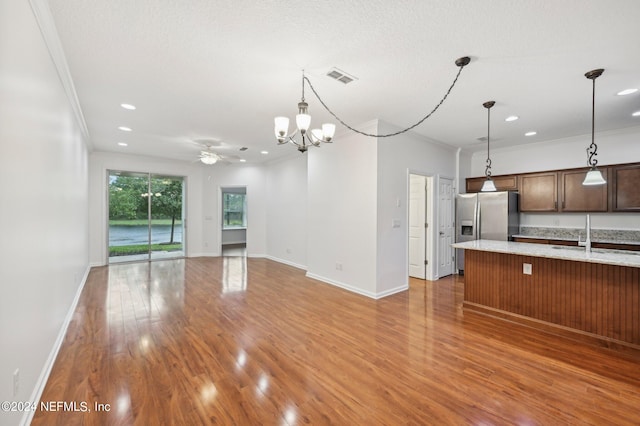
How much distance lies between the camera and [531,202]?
18.3 feet

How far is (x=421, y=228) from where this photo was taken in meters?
5.66

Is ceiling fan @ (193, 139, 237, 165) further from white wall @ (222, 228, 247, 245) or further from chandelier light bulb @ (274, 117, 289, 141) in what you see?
white wall @ (222, 228, 247, 245)

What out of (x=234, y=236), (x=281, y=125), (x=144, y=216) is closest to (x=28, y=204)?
(x=281, y=125)

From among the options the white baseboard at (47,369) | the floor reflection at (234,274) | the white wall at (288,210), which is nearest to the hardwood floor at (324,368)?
the white baseboard at (47,369)

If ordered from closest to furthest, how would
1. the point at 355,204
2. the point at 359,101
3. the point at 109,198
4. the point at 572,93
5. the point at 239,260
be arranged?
the point at 572,93
the point at 359,101
the point at 355,204
the point at 109,198
the point at 239,260

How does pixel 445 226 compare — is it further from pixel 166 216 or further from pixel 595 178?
pixel 166 216

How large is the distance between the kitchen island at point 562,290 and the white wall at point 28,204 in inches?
176

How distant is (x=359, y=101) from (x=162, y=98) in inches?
104

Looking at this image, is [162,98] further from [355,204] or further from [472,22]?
[472,22]

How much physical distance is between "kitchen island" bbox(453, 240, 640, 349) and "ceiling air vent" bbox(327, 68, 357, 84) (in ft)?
9.00

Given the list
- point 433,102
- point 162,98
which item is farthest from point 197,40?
point 433,102

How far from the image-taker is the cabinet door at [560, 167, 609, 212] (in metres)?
4.78

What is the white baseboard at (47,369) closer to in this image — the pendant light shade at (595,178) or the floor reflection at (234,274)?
the floor reflection at (234,274)

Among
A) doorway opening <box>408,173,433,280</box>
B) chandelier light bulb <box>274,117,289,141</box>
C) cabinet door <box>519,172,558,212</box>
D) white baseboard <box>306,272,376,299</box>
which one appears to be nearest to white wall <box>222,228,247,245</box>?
white baseboard <box>306,272,376,299</box>
